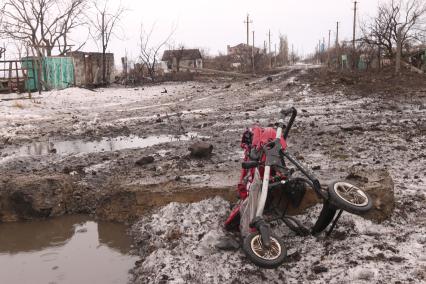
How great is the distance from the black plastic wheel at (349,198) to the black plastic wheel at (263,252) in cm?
57

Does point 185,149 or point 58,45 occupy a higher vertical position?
point 58,45

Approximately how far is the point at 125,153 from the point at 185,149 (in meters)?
1.03

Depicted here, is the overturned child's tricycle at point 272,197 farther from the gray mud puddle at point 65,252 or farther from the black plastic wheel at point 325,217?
the gray mud puddle at point 65,252

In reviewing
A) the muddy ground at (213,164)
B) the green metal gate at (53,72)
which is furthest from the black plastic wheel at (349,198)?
the green metal gate at (53,72)

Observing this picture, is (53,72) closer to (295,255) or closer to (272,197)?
(272,197)

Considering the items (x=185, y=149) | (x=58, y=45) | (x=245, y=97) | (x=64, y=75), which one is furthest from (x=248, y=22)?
(x=185, y=149)

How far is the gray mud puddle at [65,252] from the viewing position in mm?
3973

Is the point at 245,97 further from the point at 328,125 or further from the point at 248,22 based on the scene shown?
the point at 248,22

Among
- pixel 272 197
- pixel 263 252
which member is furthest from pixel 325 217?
pixel 263 252

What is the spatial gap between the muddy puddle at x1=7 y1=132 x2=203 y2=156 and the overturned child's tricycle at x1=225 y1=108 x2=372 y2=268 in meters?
4.41

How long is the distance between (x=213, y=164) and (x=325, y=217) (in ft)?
9.20

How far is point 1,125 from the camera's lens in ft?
36.7

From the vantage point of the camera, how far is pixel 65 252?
446 centimetres

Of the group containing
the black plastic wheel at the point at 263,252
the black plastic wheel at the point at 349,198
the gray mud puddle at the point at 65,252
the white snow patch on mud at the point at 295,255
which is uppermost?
the black plastic wheel at the point at 349,198
